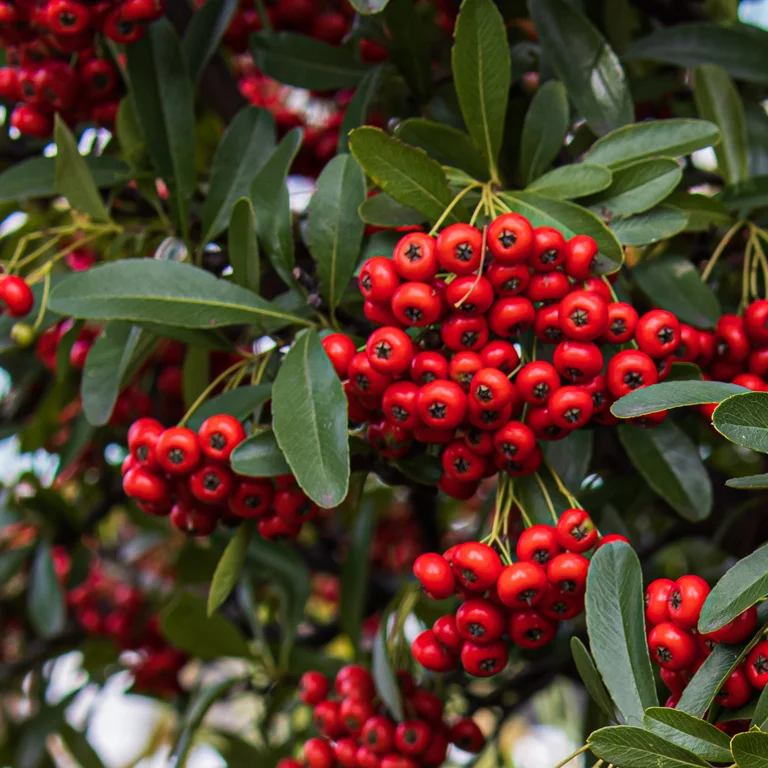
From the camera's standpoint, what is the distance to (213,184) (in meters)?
1.39

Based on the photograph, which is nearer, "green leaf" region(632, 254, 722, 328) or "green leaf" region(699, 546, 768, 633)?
"green leaf" region(699, 546, 768, 633)

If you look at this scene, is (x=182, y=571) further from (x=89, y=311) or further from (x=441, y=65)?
(x=441, y=65)

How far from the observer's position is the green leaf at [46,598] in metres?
2.00

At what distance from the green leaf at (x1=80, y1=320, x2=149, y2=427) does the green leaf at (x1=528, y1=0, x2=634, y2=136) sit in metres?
0.70

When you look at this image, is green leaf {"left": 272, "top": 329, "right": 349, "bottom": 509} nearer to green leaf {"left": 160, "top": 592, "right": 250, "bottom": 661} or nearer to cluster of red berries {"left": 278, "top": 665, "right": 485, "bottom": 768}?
cluster of red berries {"left": 278, "top": 665, "right": 485, "bottom": 768}

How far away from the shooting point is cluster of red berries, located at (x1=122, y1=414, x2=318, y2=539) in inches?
42.5

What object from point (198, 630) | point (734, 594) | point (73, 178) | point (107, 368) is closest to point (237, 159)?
point (73, 178)

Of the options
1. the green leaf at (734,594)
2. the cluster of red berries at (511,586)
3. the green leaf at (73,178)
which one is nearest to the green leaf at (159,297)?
the green leaf at (73,178)

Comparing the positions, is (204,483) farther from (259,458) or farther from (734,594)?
(734,594)

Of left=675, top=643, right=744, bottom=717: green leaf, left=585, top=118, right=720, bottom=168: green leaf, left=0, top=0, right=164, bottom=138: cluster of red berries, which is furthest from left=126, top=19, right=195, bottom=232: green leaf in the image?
left=675, top=643, right=744, bottom=717: green leaf

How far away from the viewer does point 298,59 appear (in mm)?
1492

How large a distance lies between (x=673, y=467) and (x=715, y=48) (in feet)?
2.24

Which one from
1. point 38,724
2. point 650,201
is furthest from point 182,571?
point 650,201

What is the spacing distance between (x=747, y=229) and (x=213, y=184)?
2.63 ft
